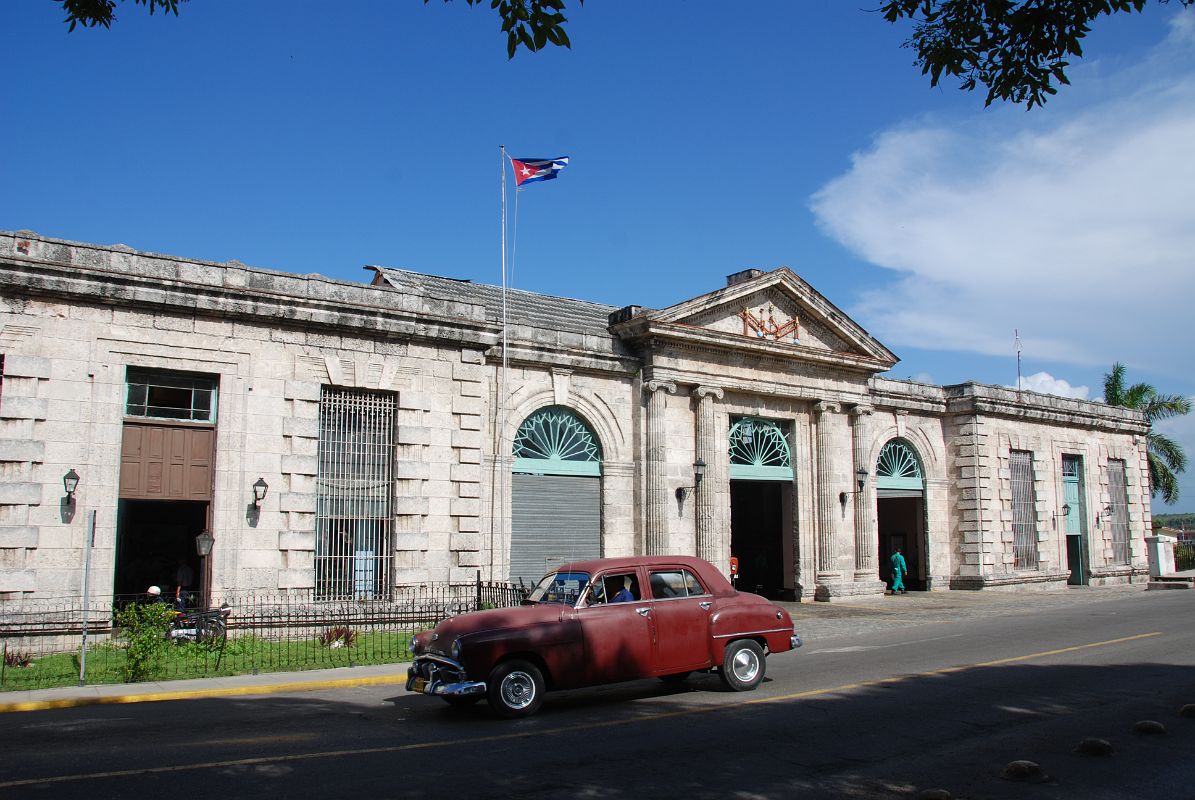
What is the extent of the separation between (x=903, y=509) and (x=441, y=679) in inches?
1016

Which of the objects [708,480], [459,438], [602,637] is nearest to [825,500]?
[708,480]

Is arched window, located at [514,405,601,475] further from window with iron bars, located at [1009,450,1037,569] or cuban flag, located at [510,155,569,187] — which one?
window with iron bars, located at [1009,450,1037,569]

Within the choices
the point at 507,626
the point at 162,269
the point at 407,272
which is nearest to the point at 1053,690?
the point at 507,626

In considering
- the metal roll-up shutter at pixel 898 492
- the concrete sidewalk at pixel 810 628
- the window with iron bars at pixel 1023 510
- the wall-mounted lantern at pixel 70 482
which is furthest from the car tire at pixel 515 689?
the window with iron bars at pixel 1023 510

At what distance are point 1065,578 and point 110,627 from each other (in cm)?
3074

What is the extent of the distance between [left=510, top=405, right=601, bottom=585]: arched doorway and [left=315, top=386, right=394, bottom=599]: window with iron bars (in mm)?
3360

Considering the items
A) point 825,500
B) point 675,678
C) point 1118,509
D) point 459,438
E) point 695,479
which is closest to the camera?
point 675,678

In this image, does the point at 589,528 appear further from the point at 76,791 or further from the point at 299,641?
the point at 76,791

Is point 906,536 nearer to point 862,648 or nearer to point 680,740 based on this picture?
point 862,648

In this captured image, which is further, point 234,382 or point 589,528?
point 589,528

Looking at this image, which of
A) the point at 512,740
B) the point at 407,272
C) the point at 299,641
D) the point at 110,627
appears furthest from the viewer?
the point at 407,272

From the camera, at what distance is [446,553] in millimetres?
19625

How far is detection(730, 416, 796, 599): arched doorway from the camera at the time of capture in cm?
2573

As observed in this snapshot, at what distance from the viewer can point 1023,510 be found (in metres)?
33.2
